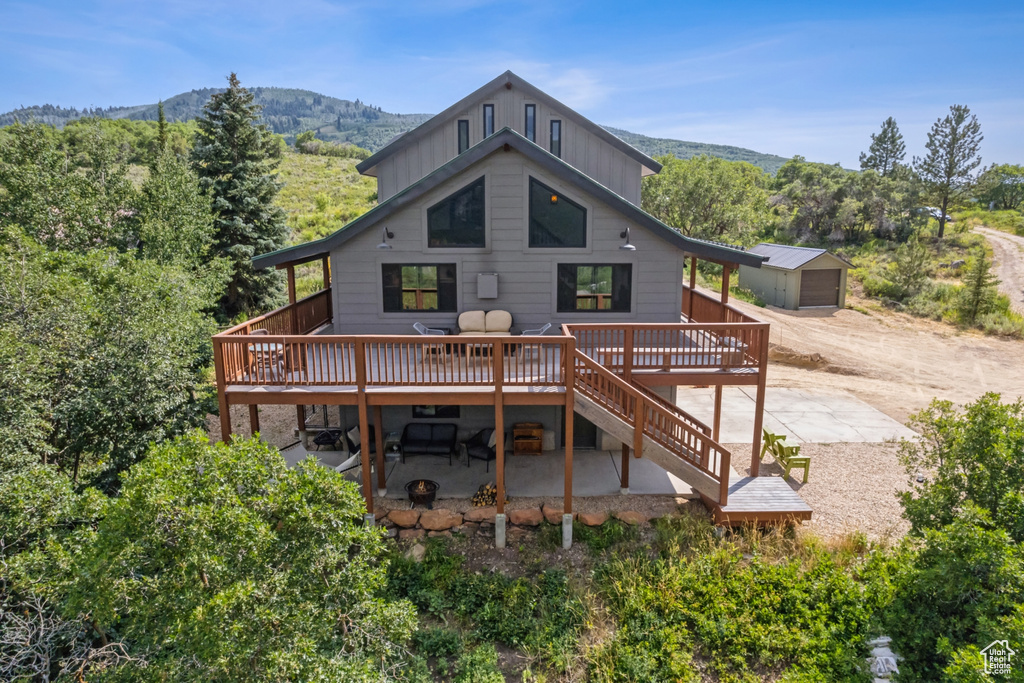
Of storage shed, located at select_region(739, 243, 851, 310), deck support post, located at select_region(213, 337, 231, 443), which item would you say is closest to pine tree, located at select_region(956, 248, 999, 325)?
storage shed, located at select_region(739, 243, 851, 310)

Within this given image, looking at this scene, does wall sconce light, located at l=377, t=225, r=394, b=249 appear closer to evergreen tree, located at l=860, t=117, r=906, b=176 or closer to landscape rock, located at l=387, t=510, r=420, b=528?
landscape rock, located at l=387, t=510, r=420, b=528

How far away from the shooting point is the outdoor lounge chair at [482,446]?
11.9 meters

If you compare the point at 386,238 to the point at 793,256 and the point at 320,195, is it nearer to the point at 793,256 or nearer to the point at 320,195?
the point at 793,256

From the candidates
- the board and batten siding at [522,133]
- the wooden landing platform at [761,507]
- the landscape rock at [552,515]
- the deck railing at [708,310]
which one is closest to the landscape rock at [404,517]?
the landscape rock at [552,515]

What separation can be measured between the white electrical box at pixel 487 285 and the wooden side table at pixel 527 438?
3059mm

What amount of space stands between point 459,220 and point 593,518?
702 centimetres

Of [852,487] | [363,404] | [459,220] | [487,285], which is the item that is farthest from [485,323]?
[852,487]

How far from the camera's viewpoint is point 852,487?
12125 millimetres

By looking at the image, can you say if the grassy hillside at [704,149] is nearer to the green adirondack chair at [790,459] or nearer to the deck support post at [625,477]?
the green adirondack chair at [790,459]

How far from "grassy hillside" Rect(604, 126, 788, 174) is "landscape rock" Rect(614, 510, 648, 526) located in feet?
508

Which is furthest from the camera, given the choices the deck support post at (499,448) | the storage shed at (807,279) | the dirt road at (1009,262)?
the dirt road at (1009,262)

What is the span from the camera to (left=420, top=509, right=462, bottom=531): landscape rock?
10.6 metres

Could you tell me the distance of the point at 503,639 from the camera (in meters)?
8.45

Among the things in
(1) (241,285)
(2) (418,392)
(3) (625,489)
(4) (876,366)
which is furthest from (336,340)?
(4) (876,366)
